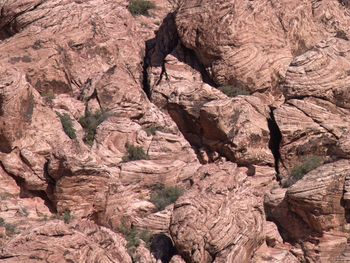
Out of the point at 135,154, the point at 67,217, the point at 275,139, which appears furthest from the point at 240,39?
the point at 67,217

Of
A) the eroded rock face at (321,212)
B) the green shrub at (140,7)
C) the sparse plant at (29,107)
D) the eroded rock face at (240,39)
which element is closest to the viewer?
the eroded rock face at (321,212)

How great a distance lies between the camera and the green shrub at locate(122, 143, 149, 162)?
54.3 metres

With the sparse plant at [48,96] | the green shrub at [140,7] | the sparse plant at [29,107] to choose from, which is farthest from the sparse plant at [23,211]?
the green shrub at [140,7]

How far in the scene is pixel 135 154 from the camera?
2138 inches

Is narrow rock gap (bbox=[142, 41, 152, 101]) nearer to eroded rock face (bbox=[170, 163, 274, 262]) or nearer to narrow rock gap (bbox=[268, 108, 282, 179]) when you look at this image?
narrow rock gap (bbox=[268, 108, 282, 179])

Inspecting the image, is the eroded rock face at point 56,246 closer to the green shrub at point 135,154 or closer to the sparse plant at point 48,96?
the green shrub at point 135,154

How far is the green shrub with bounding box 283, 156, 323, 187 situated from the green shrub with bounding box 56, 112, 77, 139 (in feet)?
20.4

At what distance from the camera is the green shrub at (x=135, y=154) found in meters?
54.3

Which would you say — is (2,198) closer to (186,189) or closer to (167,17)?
(186,189)

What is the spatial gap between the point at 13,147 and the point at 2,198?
75.4 inches

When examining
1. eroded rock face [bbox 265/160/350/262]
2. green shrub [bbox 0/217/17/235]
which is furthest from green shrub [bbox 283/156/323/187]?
green shrub [bbox 0/217/17/235]

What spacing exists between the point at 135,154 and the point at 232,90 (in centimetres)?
483

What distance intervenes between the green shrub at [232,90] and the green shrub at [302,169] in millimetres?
3884

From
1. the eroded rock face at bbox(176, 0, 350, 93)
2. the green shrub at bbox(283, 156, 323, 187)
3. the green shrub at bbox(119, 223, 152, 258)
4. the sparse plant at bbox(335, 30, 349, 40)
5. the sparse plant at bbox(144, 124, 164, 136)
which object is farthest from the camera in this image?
the sparse plant at bbox(335, 30, 349, 40)
